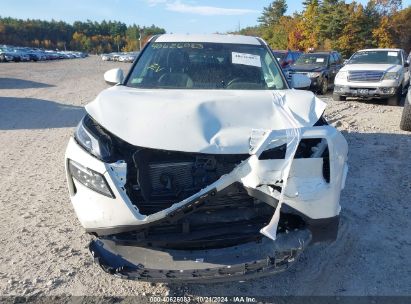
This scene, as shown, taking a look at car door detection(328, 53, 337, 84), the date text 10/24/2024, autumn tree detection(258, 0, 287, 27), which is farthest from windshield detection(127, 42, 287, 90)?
autumn tree detection(258, 0, 287, 27)

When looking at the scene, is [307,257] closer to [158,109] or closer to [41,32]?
[158,109]

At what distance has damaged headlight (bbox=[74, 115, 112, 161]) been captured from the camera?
104 inches

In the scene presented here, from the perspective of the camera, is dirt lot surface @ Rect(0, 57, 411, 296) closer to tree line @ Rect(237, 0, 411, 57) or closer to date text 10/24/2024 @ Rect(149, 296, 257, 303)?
date text 10/24/2024 @ Rect(149, 296, 257, 303)

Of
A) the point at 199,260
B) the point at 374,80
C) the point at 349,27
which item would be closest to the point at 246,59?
the point at 199,260

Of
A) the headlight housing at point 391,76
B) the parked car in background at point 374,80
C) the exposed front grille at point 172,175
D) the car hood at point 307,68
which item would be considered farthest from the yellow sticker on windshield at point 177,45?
the car hood at point 307,68

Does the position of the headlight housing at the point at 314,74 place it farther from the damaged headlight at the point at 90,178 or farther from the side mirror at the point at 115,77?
the damaged headlight at the point at 90,178

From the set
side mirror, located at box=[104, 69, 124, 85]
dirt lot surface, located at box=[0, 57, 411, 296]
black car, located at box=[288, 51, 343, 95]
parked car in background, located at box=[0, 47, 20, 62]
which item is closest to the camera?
dirt lot surface, located at box=[0, 57, 411, 296]

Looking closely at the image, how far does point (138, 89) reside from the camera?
372 cm

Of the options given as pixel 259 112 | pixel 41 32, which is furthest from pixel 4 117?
pixel 41 32

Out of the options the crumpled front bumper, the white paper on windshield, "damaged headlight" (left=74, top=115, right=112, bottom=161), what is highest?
the white paper on windshield

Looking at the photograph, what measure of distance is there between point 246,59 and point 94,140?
83.4 inches

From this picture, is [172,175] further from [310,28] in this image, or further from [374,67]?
[310,28]

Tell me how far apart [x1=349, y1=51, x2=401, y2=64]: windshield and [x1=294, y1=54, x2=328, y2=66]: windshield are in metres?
2.06

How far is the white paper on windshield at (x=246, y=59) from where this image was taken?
13.7ft
